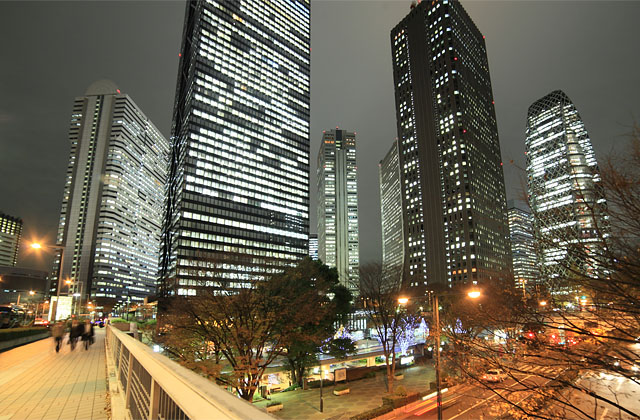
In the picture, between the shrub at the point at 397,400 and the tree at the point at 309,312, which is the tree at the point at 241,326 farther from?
the shrub at the point at 397,400

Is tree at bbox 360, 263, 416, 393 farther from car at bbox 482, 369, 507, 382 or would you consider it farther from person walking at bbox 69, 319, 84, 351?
car at bbox 482, 369, 507, 382

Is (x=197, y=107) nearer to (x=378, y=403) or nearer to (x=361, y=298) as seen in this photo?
(x=361, y=298)

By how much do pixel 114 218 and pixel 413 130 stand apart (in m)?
177

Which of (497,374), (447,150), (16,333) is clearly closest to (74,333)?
(16,333)

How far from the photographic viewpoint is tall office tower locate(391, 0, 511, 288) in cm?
13525

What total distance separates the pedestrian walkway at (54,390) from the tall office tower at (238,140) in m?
106

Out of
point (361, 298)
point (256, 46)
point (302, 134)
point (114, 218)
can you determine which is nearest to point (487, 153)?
point (302, 134)

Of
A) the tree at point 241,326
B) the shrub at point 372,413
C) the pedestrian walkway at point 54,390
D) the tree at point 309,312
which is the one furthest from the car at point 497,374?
the tree at point 309,312

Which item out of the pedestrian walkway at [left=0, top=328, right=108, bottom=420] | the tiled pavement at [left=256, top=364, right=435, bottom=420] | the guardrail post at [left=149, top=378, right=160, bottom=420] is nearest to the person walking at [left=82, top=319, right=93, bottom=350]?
the pedestrian walkway at [left=0, top=328, right=108, bottom=420]

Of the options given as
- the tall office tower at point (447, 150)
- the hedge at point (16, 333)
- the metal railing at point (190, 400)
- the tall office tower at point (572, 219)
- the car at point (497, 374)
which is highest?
the tall office tower at point (447, 150)

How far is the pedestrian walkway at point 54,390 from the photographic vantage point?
7.28 m

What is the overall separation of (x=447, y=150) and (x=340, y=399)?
13514cm

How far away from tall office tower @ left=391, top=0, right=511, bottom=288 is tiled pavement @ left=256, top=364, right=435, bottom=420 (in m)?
104

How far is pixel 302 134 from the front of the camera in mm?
169625
